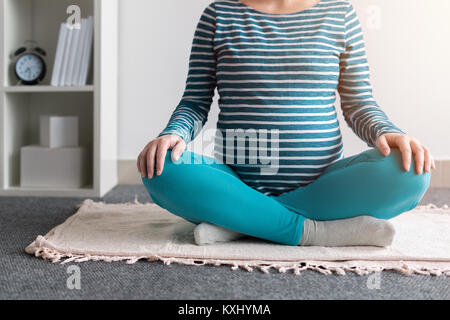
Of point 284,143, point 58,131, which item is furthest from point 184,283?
point 58,131

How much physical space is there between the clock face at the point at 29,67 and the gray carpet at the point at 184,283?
36.7 inches

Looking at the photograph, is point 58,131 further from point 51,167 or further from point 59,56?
point 59,56

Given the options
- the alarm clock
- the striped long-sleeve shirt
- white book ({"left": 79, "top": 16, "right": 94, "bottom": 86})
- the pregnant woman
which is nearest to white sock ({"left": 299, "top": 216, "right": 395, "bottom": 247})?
the pregnant woman

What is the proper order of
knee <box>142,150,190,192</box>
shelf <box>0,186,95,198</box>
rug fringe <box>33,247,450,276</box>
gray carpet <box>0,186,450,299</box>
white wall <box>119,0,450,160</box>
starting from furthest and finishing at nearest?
white wall <box>119,0,450,160</box>, shelf <box>0,186,95,198</box>, knee <box>142,150,190,192</box>, rug fringe <box>33,247,450,276</box>, gray carpet <box>0,186,450,299</box>

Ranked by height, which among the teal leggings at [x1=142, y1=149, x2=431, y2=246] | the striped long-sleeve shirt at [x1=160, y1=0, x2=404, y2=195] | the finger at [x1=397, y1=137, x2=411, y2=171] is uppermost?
the striped long-sleeve shirt at [x1=160, y1=0, x2=404, y2=195]

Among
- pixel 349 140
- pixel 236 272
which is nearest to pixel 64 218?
pixel 236 272

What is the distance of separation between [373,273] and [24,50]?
55.1 inches

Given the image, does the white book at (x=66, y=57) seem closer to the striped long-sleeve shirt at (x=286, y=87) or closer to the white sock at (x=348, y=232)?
the striped long-sleeve shirt at (x=286, y=87)

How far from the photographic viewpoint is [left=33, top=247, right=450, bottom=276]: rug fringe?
36.4 inches

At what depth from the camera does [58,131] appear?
1.81 m

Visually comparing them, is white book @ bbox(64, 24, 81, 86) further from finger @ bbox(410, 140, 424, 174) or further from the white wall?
finger @ bbox(410, 140, 424, 174)

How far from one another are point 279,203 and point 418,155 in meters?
0.27

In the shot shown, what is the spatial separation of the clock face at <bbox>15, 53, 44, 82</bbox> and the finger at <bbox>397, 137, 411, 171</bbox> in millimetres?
1302
